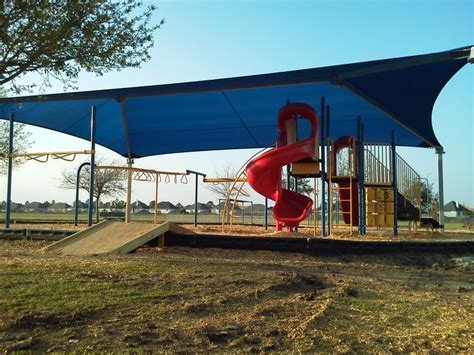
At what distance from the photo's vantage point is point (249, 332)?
4.24 meters

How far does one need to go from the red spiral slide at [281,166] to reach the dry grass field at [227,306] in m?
4.80

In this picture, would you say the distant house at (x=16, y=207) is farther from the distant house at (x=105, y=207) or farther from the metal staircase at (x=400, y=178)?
the metal staircase at (x=400, y=178)

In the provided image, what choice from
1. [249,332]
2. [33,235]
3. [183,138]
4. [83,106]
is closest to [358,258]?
[249,332]

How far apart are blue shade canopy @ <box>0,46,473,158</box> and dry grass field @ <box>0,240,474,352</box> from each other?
4.19 meters

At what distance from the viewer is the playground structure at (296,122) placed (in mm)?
11227

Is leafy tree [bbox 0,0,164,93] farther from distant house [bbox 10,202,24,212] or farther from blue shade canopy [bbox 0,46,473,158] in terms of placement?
distant house [bbox 10,202,24,212]

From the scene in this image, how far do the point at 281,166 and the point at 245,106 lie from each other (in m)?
2.92

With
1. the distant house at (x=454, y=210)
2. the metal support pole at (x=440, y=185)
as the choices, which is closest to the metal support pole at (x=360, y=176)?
the metal support pole at (x=440, y=185)

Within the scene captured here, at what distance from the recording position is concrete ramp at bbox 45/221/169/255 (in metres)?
10.0

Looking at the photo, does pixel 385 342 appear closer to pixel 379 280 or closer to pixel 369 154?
pixel 379 280

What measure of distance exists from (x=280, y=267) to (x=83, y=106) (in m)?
9.66

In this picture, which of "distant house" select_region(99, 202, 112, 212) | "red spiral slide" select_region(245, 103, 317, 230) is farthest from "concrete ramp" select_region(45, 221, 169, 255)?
"distant house" select_region(99, 202, 112, 212)

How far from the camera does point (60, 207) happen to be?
6681 centimetres

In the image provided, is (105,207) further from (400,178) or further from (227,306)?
(227,306)
